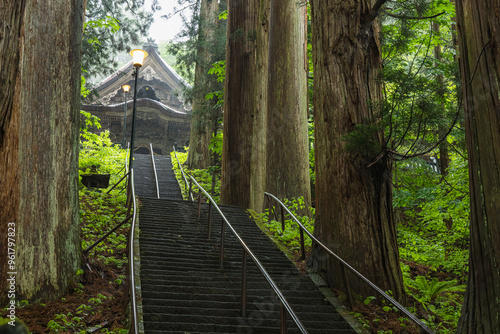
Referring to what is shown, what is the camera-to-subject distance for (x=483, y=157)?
2961 mm

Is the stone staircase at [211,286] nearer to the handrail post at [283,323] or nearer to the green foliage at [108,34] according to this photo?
the handrail post at [283,323]

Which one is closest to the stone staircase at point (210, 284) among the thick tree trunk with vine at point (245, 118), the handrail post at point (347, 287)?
the handrail post at point (347, 287)

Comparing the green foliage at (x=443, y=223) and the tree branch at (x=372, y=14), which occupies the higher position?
the tree branch at (x=372, y=14)

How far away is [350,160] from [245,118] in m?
4.95

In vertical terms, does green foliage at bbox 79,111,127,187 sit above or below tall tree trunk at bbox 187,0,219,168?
below

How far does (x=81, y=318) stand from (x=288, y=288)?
103 inches

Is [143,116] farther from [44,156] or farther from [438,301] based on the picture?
[438,301]

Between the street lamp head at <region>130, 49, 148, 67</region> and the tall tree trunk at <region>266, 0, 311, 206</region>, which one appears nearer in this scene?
the tall tree trunk at <region>266, 0, 311, 206</region>

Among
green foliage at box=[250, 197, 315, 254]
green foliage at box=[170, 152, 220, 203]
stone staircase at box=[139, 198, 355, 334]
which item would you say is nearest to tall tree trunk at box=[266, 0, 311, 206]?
green foliage at box=[250, 197, 315, 254]

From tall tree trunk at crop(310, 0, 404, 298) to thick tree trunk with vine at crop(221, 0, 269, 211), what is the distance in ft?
13.7

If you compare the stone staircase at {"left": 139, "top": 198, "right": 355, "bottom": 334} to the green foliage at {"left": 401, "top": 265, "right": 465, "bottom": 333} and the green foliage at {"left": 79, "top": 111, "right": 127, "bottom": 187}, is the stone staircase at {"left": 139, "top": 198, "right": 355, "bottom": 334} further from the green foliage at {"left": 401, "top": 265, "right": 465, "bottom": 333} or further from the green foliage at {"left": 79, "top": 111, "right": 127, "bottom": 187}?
the green foliage at {"left": 79, "top": 111, "right": 127, "bottom": 187}

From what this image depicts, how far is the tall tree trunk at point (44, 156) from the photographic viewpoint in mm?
5078

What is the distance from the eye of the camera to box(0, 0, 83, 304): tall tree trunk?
508cm

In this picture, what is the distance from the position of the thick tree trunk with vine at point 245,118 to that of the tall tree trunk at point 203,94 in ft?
17.5
